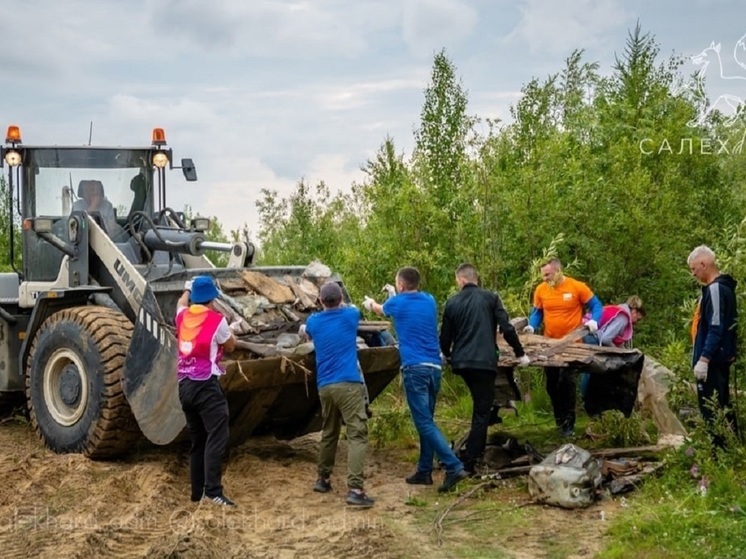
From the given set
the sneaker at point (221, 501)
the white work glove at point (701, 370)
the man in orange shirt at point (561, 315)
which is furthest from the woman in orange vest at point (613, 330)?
the sneaker at point (221, 501)

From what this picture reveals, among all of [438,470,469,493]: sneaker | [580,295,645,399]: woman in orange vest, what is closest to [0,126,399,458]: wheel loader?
[438,470,469,493]: sneaker

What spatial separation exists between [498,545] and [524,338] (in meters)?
3.17

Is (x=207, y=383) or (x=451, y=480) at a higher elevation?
(x=207, y=383)

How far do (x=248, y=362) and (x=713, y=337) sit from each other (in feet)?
11.8

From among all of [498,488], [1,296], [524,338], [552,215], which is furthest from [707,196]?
[1,296]

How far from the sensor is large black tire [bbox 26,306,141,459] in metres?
8.74

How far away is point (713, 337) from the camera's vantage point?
24.7 feet

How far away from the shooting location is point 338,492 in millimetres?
8055

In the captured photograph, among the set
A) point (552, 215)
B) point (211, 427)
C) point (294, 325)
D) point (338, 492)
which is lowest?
point (338, 492)

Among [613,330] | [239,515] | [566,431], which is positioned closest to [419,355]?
[239,515]

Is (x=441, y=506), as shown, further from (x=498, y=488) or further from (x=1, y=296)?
(x=1, y=296)

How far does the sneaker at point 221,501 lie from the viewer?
24.3ft

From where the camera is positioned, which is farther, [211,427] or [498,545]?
[211,427]

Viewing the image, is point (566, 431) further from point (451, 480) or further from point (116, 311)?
point (116, 311)
